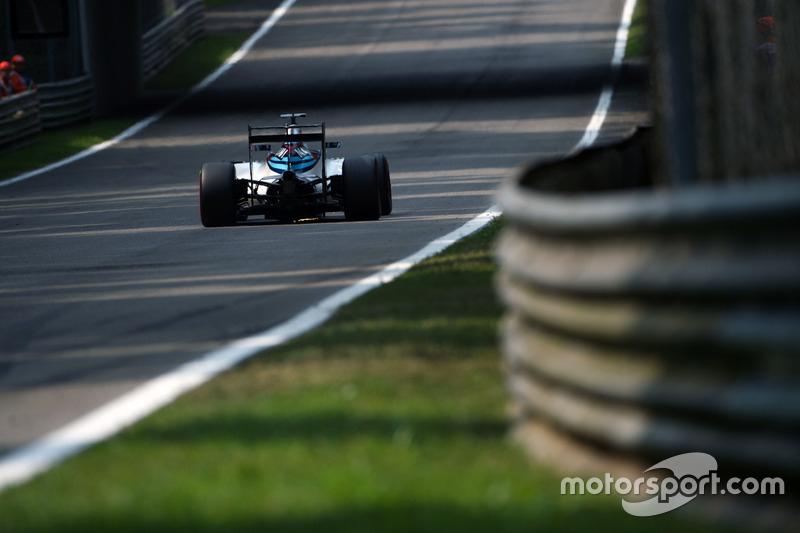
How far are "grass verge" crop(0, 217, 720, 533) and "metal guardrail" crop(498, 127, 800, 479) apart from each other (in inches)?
10.9

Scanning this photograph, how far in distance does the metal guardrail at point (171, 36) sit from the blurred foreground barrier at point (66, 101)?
186 inches

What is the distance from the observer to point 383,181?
16.8m

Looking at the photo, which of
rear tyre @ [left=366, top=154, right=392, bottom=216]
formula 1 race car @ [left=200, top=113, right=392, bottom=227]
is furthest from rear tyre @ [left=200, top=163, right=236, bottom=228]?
rear tyre @ [left=366, top=154, right=392, bottom=216]

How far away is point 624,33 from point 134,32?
15.4m

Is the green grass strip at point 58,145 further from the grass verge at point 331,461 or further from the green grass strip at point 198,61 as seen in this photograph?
the grass verge at point 331,461

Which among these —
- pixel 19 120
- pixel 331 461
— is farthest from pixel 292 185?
pixel 19 120

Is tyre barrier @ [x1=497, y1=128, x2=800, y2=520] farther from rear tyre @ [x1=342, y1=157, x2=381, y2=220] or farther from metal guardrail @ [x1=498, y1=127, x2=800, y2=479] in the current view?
rear tyre @ [x1=342, y1=157, x2=381, y2=220]

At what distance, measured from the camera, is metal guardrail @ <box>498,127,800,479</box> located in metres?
4.27

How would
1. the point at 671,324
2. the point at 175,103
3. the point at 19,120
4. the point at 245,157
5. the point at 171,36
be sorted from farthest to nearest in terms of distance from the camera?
the point at 171,36, the point at 175,103, the point at 19,120, the point at 245,157, the point at 671,324

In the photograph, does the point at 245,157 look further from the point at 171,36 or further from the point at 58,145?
the point at 171,36

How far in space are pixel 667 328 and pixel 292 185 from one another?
471 inches

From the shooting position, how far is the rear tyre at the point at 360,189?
1614cm

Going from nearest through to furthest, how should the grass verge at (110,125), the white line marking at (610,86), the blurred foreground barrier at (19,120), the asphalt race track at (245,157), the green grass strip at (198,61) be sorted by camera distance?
the asphalt race track at (245,157)
the white line marking at (610,86)
the grass verge at (110,125)
the blurred foreground barrier at (19,120)
the green grass strip at (198,61)

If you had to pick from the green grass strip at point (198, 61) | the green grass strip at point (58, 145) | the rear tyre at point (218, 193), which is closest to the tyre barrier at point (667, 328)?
the rear tyre at point (218, 193)
